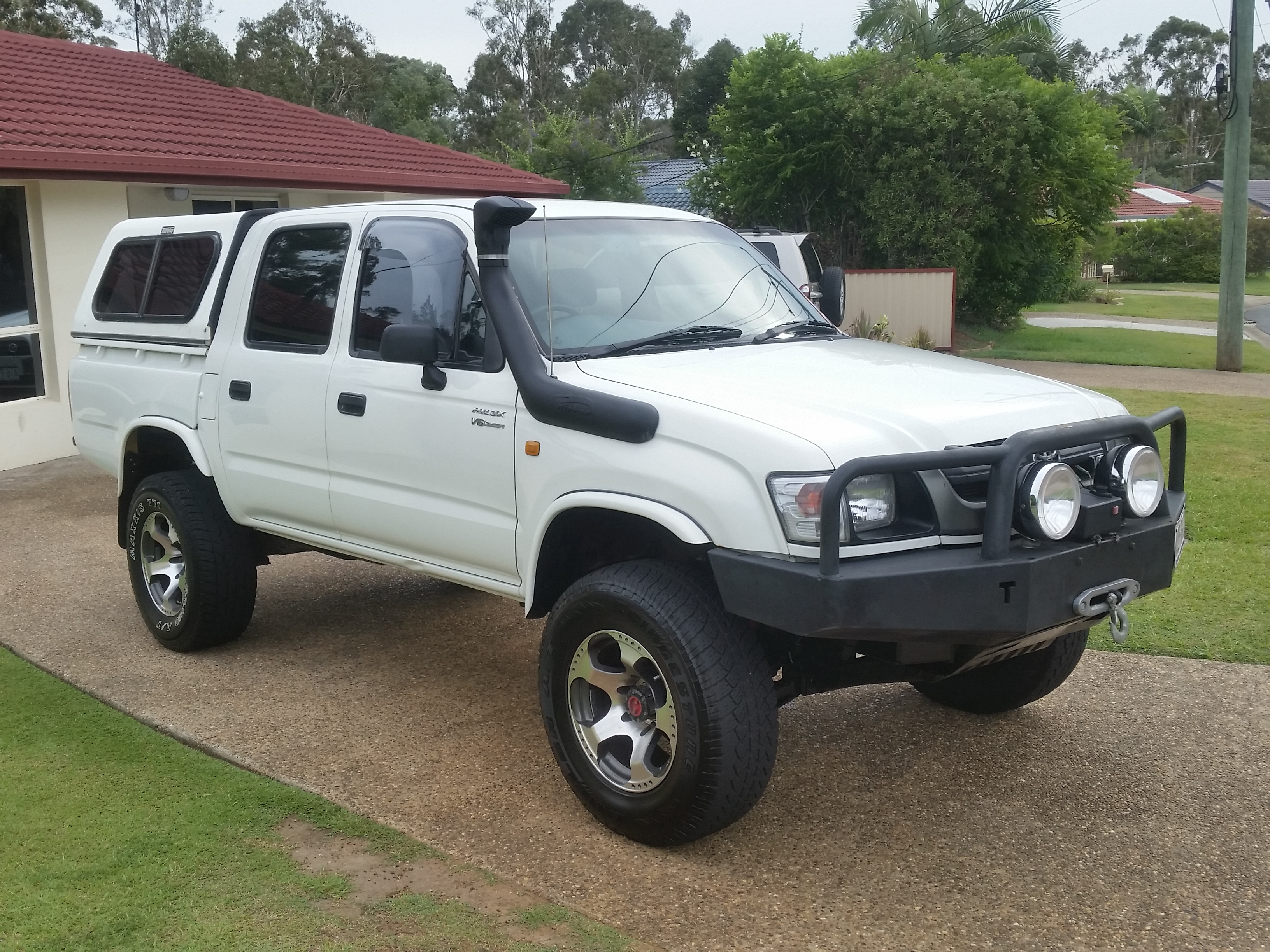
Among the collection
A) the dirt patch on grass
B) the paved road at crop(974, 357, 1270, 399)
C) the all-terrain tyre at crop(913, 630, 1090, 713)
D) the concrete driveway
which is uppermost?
the all-terrain tyre at crop(913, 630, 1090, 713)

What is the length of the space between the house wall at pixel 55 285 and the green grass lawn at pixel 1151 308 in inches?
856

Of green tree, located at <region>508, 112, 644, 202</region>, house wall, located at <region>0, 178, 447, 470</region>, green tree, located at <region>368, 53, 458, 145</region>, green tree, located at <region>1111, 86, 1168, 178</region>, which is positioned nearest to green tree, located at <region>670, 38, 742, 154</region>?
green tree, located at <region>368, 53, 458, 145</region>

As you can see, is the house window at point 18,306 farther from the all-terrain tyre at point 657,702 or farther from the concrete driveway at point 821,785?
the all-terrain tyre at point 657,702

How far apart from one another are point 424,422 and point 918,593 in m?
1.99

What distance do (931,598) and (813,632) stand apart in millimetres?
340

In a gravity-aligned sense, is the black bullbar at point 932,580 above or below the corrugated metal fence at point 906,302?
above

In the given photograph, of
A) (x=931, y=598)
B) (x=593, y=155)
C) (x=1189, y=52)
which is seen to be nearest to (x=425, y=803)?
(x=931, y=598)

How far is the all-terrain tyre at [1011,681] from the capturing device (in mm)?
4867

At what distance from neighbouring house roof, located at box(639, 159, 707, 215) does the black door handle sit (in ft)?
86.1

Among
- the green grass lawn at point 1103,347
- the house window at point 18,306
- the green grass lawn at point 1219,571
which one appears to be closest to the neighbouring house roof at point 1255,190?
the green grass lawn at point 1103,347

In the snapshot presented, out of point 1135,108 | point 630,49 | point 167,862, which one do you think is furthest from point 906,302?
point 630,49

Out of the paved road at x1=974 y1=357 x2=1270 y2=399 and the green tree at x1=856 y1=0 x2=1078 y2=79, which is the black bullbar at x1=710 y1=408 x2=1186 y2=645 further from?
the green tree at x1=856 y1=0 x2=1078 y2=79

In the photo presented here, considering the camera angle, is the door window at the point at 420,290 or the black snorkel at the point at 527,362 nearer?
the black snorkel at the point at 527,362

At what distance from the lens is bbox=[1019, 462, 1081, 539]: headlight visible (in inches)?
143
